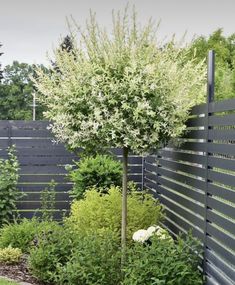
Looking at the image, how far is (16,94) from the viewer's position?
145ft

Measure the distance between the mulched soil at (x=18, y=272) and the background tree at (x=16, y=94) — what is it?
36462mm

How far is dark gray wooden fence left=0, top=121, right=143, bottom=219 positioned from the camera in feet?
24.1

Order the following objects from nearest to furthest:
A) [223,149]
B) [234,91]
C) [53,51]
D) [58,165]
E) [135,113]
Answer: [223,149], [135,113], [53,51], [58,165], [234,91]

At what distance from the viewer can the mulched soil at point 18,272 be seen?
5.02m

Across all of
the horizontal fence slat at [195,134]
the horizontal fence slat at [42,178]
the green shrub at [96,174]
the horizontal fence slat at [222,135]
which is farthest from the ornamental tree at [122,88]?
the horizontal fence slat at [42,178]

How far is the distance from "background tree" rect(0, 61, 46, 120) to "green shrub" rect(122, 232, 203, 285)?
123 feet

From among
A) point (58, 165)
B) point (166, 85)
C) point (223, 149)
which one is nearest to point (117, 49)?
point (166, 85)

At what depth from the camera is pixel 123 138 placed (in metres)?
4.76

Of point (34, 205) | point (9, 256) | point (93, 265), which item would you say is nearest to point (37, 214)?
point (34, 205)

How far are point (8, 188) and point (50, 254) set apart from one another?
2.31 metres

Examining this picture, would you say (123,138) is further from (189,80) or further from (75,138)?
(189,80)

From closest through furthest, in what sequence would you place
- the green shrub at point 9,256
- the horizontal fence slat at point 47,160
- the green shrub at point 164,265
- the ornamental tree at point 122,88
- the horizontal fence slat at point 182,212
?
the green shrub at point 164,265 → the horizontal fence slat at point 182,212 → the ornamental tree at point 122,88 → the green shrub at point 9,256 → the horizontal fence slat at point 47,160

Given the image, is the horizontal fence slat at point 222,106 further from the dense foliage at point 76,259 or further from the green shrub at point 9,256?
the green shrub at point 9,256

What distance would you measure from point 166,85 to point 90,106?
2.33 feet
